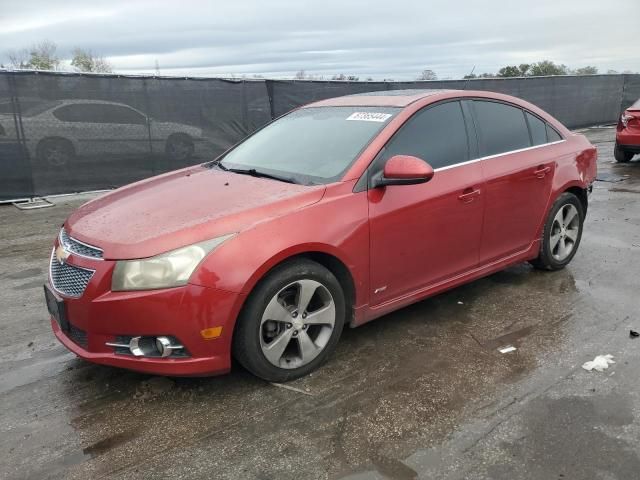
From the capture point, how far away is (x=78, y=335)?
299 centimetres

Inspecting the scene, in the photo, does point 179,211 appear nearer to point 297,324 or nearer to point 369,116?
point 297,324

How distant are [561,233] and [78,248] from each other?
3964 mm

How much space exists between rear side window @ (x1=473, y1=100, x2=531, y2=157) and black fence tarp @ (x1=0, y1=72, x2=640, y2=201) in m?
6.59

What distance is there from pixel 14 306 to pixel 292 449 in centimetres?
302

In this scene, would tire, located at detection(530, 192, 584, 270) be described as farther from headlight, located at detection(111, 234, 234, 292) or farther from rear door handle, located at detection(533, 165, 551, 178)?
headlight, located at detection(111, 234, 234, 292)

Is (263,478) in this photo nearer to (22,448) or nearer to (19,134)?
(22,448)

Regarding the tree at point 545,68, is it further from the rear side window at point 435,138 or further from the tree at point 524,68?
the rear side window at point 435,138

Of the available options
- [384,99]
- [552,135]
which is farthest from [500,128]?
[384,99]

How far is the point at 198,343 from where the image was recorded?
2824mm

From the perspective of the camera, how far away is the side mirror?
10.6ft

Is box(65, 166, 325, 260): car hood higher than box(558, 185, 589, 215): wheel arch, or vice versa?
box(65, 166, 325, 260): car hood

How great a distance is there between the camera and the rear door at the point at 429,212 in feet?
11.2

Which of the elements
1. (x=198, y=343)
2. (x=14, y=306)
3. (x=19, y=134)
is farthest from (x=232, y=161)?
(x=19, y=134)

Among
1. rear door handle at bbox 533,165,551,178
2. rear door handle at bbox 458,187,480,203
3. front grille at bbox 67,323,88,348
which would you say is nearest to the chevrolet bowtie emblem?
front grille at bbox 67,323,88,348
